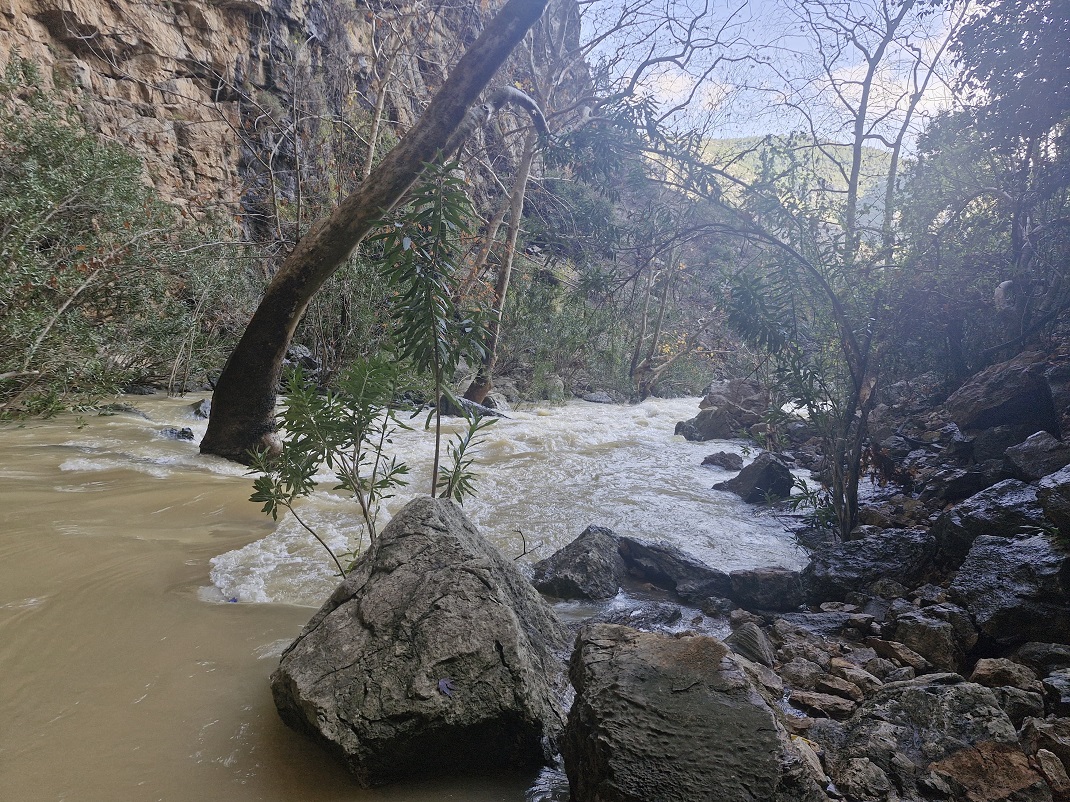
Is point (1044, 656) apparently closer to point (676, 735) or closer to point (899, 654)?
point (899, 654)

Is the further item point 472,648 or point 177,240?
point 177,240

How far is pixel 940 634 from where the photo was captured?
8.64 ft

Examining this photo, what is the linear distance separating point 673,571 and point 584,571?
63 cm

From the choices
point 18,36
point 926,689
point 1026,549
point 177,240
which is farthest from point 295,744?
point 18,36

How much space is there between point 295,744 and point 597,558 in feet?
7.21

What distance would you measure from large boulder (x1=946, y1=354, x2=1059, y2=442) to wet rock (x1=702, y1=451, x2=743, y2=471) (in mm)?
2424

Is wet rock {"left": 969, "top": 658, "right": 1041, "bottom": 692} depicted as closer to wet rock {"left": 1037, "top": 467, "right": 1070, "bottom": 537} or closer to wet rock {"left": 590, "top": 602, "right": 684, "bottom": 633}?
wet rock {"left": 1037, "top": 467, "right": 1070, "bottom": 537}

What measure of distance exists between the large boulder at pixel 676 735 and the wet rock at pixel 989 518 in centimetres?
258

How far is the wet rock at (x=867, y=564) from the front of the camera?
3.60m

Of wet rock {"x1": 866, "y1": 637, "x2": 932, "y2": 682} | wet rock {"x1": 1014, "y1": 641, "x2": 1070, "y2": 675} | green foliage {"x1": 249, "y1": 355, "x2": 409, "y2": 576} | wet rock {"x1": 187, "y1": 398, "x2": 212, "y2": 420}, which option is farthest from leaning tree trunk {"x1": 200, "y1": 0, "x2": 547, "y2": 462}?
wet rock {"x1": 1014, "y1": 641, "x2": 1070, "y2": 675}

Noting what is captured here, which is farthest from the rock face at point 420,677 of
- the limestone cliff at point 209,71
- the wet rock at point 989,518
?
the limestone cliff at point 209,71

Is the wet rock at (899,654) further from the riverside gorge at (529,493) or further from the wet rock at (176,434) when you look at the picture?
A: the wet rock at (176,434)

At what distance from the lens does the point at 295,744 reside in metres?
1.74

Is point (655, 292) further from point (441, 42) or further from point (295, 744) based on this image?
point (295, 744)
